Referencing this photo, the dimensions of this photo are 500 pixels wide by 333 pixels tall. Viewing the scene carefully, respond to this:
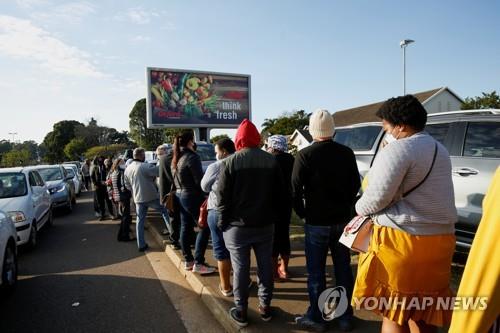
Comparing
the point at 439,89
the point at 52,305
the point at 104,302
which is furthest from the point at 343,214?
the point at 439,89

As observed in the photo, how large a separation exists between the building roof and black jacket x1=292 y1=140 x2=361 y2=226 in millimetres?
35594

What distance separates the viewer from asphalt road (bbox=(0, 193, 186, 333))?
12.7 ft

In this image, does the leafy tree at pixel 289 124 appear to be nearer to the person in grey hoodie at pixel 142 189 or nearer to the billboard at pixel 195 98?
the billboard at pixel 195 98

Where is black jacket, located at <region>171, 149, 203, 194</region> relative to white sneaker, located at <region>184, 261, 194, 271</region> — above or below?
above

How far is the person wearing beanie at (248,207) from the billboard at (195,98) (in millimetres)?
18415

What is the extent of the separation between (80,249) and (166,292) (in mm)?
3312

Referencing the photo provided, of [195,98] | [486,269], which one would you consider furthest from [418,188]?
[195,98]

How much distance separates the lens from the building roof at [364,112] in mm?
39219

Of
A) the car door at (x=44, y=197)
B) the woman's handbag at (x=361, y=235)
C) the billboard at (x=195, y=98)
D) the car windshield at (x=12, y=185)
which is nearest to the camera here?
the woman's handbag at (x=361, y=235)

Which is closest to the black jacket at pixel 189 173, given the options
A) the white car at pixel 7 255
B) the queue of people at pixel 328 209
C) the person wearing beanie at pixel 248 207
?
the queue of people at pixel 328 209

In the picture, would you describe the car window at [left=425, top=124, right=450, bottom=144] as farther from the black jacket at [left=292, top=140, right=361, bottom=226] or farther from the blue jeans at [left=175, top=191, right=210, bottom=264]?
the blue jeans at [left=175, top=191, right=210, bottom=264]

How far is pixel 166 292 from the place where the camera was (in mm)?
4746

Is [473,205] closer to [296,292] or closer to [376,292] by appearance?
[296,292]

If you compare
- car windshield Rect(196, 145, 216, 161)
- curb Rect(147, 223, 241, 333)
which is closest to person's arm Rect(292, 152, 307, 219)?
curb Rect(147, 223, 241, 333)
